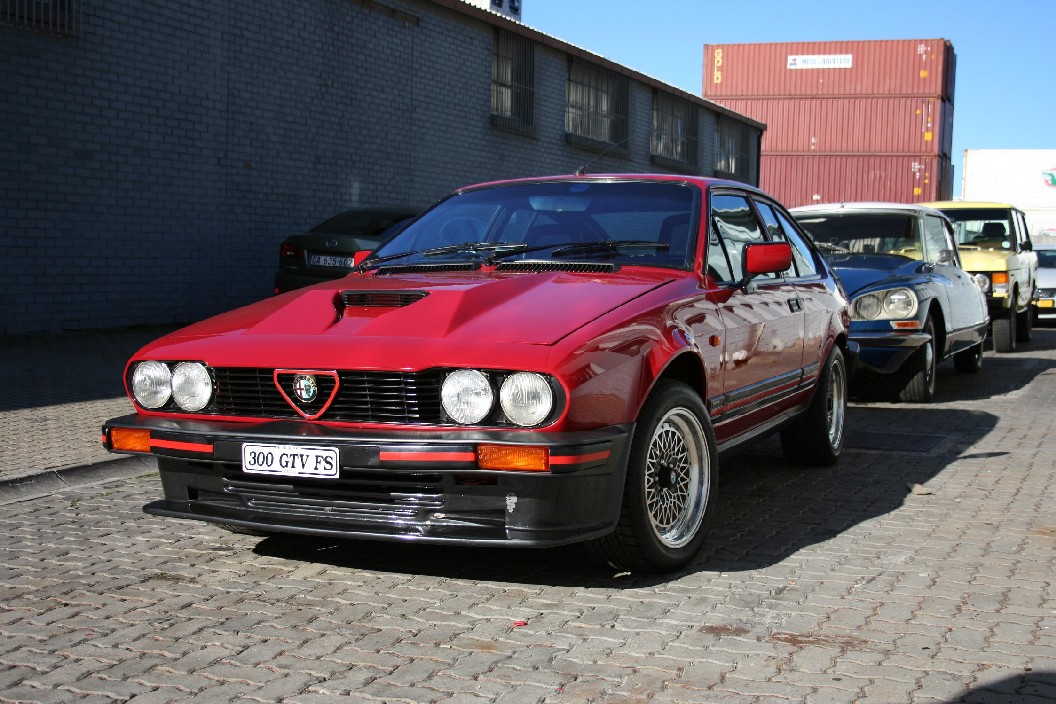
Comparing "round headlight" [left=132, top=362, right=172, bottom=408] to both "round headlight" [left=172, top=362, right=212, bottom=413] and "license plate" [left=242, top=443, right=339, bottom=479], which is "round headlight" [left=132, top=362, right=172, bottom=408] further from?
"license plate" [left=242, top=443, right=339, bottom=479]

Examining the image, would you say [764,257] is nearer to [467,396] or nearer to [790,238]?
[790,238]

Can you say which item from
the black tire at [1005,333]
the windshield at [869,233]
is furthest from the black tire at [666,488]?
the black tire at [1005,333]

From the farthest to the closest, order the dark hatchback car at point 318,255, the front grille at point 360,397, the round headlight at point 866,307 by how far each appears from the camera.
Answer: the dark hatchback car at point 318,255
the round headlight at point 866,307
the front grille at point 360,397

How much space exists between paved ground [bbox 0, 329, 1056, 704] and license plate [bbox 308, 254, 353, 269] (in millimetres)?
6515

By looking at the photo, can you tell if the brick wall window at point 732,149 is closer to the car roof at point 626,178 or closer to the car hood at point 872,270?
the car hood at point 872,270

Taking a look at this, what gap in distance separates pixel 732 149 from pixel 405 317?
29320mm

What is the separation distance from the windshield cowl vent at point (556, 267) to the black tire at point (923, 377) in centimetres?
539

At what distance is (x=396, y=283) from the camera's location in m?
4.65

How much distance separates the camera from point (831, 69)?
41.8 m

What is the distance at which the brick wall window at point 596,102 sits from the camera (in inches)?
917

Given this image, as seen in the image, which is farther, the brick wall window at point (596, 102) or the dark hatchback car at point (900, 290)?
the brick wall window at point (596, 102)

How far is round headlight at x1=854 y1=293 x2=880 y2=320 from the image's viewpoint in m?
9.20

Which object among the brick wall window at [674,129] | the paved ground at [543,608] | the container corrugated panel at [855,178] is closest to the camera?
the paved ground at [543,608]

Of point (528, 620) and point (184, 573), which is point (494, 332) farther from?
point (184, 573)
